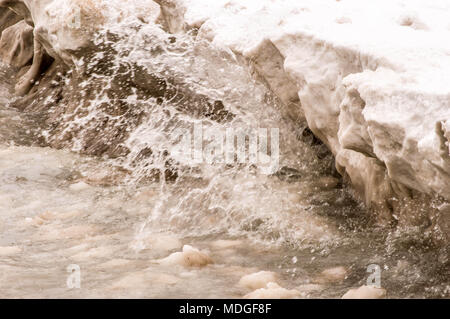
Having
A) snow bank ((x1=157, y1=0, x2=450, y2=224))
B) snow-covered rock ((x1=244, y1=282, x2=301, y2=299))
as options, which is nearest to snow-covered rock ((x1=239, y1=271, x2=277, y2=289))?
snow-covered rock ((x1=244, y1=282, x2=301, y2=299))

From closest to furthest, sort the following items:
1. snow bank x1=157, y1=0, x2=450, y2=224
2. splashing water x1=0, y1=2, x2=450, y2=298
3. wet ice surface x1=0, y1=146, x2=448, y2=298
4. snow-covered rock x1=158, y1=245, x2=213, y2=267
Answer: snow bank x1=157, y1=0, x2=450, y2=224, wet ice surface x1=0, y1=146, x2=448, y2=298, splashing water x1=0, y1=2, x2=450, y2=298, snow-covered rock x1=158, y1=245, x2=213, y2=267

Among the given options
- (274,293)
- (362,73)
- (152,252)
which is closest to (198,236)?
(152,252)

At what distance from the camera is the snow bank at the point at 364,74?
8.92ft

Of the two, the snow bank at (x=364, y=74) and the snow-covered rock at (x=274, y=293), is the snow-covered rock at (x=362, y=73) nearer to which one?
the snow bank at (x=364, y=74)

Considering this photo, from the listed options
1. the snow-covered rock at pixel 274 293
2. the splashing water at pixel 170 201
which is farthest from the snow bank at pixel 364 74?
Result: the snow-covered rock at pixel 274 293

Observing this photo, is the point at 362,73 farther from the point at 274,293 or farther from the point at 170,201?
the point at 170,201

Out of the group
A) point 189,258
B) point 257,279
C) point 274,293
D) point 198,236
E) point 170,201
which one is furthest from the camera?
point 170,201

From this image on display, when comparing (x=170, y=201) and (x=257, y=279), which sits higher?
(x=257, y=279)

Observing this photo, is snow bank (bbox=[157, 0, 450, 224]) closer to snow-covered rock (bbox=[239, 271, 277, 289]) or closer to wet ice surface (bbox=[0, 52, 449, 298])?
wet ice surface (bbox=[0, 52, 449, 298])

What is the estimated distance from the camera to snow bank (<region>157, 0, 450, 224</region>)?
2.72 meters

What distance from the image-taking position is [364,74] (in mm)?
3051

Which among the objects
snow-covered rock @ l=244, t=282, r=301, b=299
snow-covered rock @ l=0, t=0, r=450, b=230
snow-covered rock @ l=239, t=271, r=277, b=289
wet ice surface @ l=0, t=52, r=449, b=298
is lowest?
wet ice surface @ l=0, t=52, r=449, b=298
